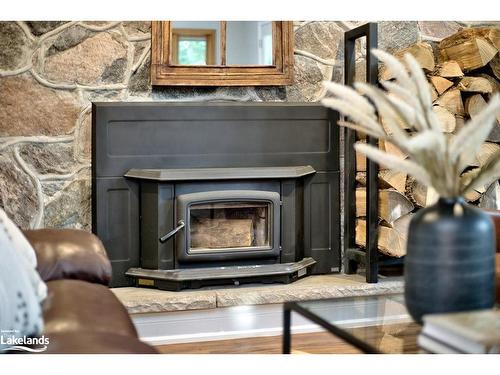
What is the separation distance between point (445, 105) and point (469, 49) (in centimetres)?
26

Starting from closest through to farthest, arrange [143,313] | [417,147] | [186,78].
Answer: [417,147], [143,313], [186,78]

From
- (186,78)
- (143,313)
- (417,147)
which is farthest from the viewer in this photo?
(186,78)

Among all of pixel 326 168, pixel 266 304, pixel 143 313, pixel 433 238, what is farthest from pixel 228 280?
pixel 433 238

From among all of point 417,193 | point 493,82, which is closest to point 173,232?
point 417,193

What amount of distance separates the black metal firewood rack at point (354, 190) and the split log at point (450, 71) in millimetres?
337

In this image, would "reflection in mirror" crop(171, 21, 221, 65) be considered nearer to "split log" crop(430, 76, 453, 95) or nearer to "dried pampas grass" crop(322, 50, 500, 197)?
"split log" crop(430, 76, 453, 95)

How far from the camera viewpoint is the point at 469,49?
126 inches

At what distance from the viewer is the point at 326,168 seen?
3.28 m

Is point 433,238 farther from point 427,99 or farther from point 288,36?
point 288,36

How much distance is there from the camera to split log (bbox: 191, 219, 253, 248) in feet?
10.2

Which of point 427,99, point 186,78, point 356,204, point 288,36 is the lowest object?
point 356,204

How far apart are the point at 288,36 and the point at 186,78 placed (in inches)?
19.0

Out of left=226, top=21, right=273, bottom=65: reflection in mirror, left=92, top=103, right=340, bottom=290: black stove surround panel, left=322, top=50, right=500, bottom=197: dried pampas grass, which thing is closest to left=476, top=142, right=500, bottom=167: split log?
left=92, top=103, right=340, bottom=290: black stove surround panel

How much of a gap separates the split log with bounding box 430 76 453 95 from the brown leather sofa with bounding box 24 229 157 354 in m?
1.79
